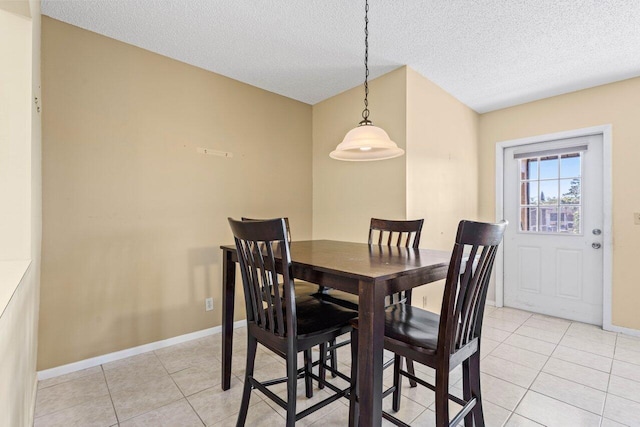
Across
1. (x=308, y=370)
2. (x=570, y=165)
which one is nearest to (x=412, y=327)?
(x=308, y=370)

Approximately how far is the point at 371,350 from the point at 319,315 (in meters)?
0.46

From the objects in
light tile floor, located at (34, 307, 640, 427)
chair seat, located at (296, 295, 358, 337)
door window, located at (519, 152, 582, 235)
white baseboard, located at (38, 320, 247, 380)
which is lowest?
light tile floor, located at (34, 307, 640, 427)

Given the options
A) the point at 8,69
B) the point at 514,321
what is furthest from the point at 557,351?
the point at 8,69

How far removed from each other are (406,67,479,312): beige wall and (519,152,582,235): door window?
0.59 meters

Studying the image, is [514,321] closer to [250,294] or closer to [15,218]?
[250,294]

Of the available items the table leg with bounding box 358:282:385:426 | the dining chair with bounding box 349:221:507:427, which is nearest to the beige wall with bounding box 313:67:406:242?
the dining chair with bounding box 349:221:507:427

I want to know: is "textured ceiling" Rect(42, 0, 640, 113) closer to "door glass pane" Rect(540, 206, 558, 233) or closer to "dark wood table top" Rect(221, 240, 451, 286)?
"door glass pane" Rect(540, 206, 558, 233)

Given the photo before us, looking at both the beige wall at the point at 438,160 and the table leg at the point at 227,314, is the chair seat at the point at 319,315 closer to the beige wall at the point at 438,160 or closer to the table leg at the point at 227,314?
the table leg at the point at 227,314

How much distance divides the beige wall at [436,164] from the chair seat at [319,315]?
1.38 m

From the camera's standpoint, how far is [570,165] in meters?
3.20

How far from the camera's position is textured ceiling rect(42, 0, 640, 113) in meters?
1.94

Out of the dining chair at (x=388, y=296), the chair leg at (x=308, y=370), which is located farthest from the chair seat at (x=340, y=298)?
the chair leg at (x=308, y=370)

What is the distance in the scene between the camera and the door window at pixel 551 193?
3176 millimetres

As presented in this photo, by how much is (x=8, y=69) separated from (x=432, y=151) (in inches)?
117
